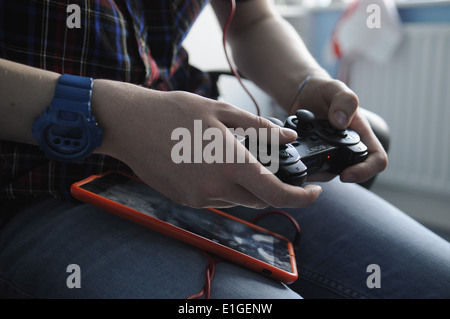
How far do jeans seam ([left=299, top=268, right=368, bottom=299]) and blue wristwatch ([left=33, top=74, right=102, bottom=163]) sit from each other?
0.40 meters

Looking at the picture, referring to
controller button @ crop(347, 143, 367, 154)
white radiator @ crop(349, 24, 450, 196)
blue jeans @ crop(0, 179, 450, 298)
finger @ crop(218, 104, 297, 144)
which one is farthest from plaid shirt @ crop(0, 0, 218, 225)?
white radiator @ crop(349, 24, 450, 196)

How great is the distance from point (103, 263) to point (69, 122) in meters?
0.17

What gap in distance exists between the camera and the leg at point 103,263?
1.49 feet

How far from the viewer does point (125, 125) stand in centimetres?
43

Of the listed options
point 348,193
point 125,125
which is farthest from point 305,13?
point 125,125

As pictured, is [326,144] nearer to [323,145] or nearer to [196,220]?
[323,145]

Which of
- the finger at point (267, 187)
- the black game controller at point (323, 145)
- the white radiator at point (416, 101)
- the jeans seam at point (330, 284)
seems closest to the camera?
the finger at point (267, 187)

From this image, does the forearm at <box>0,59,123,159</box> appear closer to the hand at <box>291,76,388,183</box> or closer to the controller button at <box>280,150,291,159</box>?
the controller button at <box>280,150,291,159</box>

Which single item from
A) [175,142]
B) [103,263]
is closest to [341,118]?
[175,142]

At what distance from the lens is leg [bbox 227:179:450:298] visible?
0.61 metres

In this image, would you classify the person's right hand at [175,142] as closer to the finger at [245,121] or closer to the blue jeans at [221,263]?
the finger at [245,121]

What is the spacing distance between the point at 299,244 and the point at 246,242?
0.14 meters

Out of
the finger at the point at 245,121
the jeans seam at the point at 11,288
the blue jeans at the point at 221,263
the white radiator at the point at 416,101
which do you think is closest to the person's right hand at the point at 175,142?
the finger at the point at 245,121
